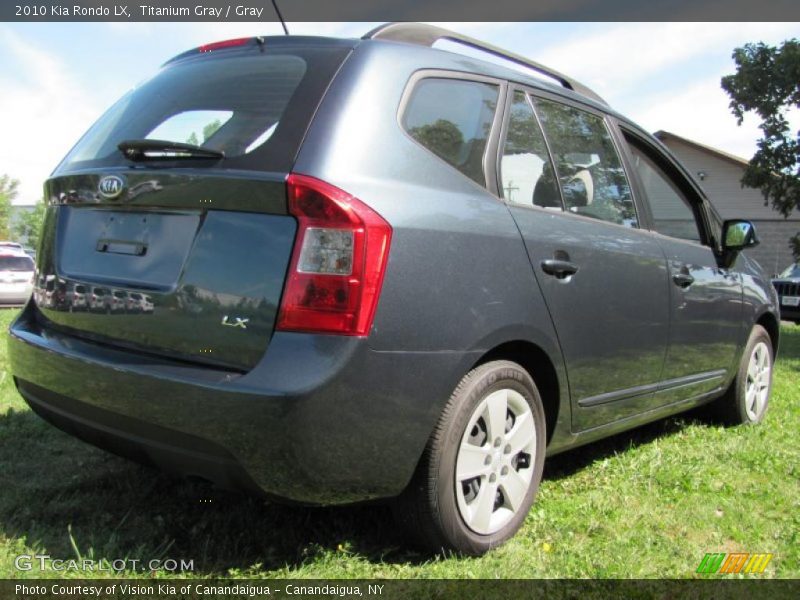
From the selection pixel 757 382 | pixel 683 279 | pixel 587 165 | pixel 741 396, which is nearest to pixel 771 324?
pixel 757 382

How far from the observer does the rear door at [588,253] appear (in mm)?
2936

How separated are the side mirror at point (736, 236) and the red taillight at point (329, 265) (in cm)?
297

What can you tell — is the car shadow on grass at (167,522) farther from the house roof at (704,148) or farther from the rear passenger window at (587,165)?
the house roof at (704,148)

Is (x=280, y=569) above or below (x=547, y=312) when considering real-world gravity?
below

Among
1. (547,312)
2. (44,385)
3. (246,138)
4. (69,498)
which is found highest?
(246,138)

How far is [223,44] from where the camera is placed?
2885 mm

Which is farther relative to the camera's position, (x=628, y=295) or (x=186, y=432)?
(x=628, y=295)

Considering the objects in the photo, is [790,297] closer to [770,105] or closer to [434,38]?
[770,105]

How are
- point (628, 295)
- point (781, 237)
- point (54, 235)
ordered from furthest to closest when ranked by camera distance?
1. point (781, 237)
2. point (628, 295)
3. point (54, 235)

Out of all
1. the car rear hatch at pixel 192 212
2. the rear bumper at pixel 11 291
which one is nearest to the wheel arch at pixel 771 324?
the car rear hatch at pixel 192 212

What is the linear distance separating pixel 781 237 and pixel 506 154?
29306 millimetres

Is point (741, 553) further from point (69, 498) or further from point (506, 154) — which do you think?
point (69, 498)

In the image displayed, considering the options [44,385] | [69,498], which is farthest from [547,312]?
[69,498]

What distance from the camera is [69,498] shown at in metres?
3.06
